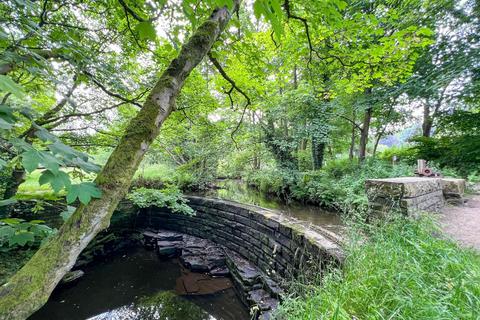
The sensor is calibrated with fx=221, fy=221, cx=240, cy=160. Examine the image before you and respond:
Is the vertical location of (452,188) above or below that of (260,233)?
above

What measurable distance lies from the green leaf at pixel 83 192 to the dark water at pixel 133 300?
3.23 meters

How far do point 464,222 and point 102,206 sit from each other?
4296 mm

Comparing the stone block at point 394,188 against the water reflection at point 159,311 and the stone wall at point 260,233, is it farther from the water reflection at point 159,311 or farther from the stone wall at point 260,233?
the water reflection at point 159,311

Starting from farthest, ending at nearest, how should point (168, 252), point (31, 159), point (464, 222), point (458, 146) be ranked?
point (458, 146) → point (168, 252) → point (464, 222) → point (31, 159)

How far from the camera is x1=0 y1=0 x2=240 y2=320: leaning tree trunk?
60 centimetres

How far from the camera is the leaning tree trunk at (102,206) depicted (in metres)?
0.60

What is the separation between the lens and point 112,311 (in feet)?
10.7

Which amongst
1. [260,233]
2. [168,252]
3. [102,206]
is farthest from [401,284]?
[168,252]

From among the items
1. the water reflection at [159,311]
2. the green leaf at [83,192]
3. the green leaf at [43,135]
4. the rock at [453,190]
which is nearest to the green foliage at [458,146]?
the rock at [453,190]

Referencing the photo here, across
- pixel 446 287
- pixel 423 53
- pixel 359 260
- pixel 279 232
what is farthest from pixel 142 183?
pixel 423 53

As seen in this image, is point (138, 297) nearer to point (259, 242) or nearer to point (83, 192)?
point (259, 242)

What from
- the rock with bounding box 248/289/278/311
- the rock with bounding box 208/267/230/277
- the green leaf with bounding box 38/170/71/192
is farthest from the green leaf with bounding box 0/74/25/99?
the rock with bounding box 208/267/230/277

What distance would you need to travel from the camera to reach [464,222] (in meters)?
3.04

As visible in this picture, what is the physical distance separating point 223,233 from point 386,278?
391 centimetres
